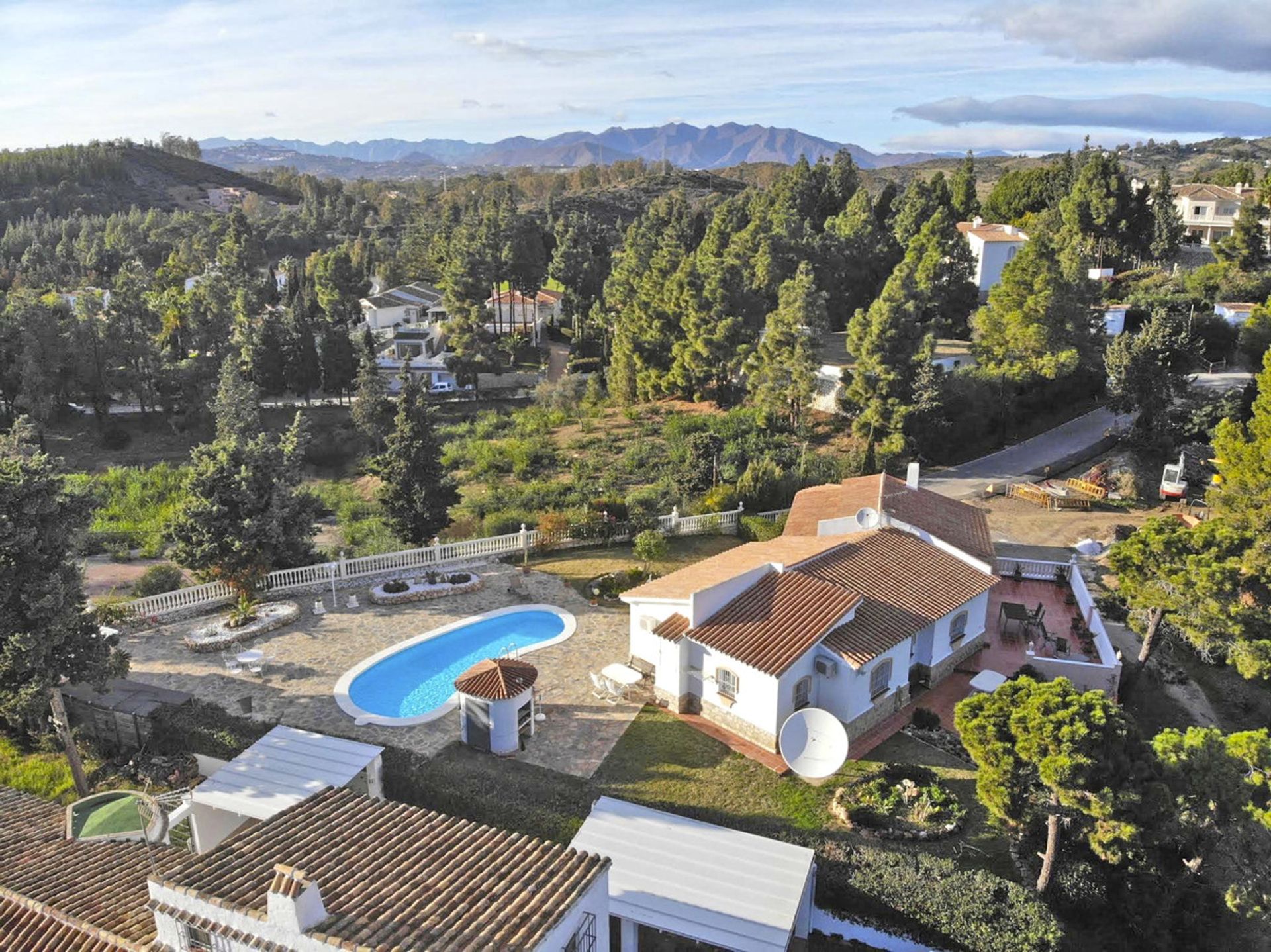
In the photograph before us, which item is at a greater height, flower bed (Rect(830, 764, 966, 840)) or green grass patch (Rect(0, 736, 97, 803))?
flower bed (Rect(830, 764, 966, 840))

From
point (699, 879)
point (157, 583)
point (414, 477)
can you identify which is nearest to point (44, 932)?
point (699, 879)

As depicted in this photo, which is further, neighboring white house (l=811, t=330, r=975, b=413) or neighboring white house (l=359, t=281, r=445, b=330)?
neighboring white house (l=359, t=281, r=445, b=330)

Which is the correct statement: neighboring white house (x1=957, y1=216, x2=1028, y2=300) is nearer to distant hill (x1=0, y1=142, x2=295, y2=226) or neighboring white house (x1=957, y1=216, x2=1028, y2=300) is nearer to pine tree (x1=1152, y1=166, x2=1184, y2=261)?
pine tree (x1=1152, y1=166, x2=1184, y2=261)

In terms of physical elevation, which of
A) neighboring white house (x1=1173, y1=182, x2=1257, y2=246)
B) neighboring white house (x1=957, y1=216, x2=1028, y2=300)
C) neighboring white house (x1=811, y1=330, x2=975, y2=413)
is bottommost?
neighboring white house (x1=811, y1=330, x2=975, y2=413)

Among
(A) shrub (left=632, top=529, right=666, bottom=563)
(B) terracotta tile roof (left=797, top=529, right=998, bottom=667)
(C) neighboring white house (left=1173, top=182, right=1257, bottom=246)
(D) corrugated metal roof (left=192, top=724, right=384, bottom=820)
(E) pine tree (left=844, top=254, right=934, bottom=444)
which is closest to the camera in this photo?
(D) corrugated metal roof (left=192, top=724, right=384, bottom=820)

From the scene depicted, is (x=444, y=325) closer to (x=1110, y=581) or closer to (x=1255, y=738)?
(x=1110, y=581)

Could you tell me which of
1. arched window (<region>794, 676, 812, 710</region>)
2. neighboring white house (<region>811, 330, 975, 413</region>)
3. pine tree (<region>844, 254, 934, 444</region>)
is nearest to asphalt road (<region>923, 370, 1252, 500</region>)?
pine tree (<region>844, 254, 934, 444</region>)

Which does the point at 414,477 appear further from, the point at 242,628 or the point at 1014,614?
the point at 1014,614
